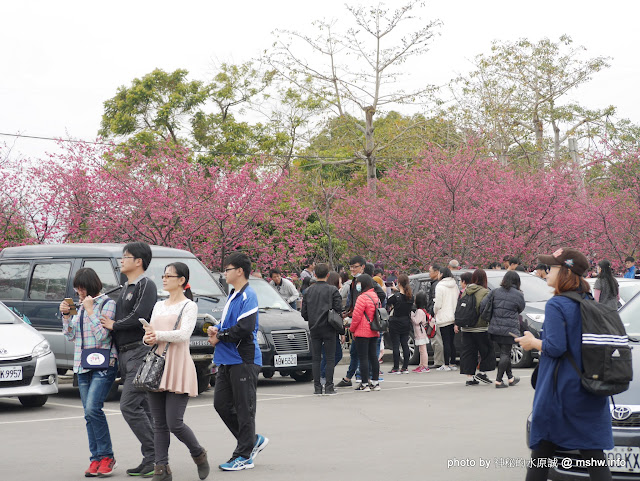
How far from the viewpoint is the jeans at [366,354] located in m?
13.4

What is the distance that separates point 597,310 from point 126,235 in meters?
18.3

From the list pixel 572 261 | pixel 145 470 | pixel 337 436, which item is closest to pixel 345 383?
pixel 337 436

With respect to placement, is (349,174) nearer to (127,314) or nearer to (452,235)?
(452,235)

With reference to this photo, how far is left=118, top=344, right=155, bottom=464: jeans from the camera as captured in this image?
7355 millimetres

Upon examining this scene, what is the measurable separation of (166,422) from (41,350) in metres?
5.47

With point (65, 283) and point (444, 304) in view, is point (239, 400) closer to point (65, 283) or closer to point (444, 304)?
point (65, 283)

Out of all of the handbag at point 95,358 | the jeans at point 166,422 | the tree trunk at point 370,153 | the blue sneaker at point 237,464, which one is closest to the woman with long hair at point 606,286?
the blue sneaker at point 237,464

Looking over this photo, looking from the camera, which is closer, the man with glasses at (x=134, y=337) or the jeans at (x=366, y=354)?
the man with glasses at (x=134, y=337)

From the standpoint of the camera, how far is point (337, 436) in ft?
30.4

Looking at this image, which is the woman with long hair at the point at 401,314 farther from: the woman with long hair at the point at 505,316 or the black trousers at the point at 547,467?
the black trousers at the point at 547,467

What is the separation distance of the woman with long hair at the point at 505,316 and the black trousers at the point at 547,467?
834 centimetres

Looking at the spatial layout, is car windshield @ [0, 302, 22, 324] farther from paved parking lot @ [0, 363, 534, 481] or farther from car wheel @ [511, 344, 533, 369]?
car wheel @ [511, 344, 533, 369]

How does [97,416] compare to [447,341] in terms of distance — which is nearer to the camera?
[97,416]

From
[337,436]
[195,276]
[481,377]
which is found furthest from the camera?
[481,377]
